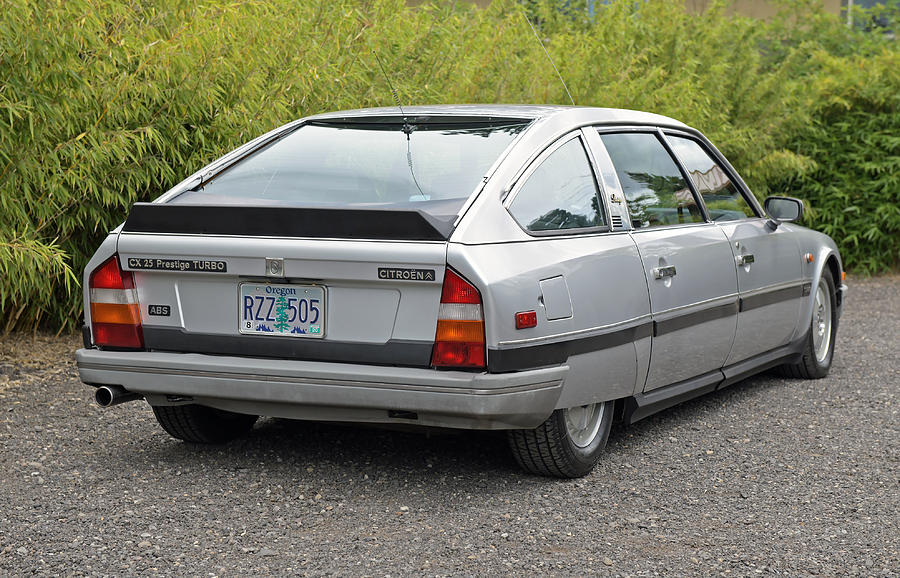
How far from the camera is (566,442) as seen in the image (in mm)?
4293

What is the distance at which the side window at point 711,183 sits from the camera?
18.0 feet

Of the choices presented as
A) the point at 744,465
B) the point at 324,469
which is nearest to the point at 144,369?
the point at 324,469

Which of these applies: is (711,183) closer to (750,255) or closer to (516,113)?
(750,255)

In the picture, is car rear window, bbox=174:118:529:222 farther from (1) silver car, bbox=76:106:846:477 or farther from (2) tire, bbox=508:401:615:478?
(2) tire, bbox=508:401:615:478

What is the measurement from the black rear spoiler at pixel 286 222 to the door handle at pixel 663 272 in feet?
3.85

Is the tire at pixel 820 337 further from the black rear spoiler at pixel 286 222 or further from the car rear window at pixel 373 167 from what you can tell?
the black rear spoiler at pixel 286 222

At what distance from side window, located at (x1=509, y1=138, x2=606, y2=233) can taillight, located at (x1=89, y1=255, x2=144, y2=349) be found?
4.78ft

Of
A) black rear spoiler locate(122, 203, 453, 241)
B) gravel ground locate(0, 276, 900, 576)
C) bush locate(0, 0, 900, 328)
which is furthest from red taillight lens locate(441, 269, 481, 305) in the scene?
bush locate(0, 0, 900, 328)

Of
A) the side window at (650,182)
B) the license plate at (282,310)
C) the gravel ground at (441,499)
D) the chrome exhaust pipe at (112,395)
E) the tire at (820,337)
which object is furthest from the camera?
the tire at (820,337)

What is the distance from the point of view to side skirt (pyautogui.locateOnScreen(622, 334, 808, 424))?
470 centimetres

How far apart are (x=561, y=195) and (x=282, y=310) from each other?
1191 mm

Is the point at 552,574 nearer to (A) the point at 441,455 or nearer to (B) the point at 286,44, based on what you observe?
(A) the point at 441,455

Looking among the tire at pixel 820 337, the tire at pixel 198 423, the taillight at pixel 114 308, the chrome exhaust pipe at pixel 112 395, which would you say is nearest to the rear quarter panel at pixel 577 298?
the taillight at pixel 114 308

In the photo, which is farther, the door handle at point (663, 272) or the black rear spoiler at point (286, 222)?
the door handle at point (663, 272)
